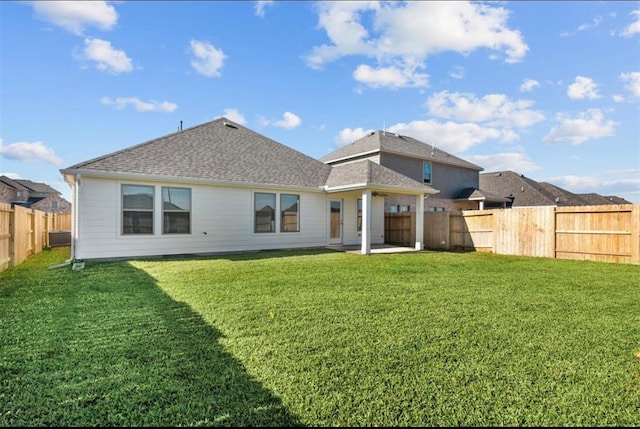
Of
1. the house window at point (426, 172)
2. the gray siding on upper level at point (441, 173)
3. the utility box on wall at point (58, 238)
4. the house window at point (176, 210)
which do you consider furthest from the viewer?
the house window at point (426, 172)

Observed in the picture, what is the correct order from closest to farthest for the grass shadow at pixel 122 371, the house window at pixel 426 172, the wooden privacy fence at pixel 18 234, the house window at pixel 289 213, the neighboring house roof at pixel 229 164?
the grass shadow at pixel 122 371 < the wooden privacy fence at pixel 18 234 < the neighboring house roof at pixel 229 164 < the house window at pixel 289 213 < the house window at pixel 426 172

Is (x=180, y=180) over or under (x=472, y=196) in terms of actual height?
under

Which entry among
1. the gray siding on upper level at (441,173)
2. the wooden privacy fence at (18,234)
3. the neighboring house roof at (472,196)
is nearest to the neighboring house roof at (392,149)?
the gray siding on upper level at (441,173)

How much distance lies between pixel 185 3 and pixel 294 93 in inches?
266

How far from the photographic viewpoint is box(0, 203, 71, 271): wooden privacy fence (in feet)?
25.6

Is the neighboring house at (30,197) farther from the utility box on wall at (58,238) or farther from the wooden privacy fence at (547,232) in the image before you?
the wooden privacy fence at (547,232)

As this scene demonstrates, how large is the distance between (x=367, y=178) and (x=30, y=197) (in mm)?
57576

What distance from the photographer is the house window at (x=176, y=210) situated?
10.7m

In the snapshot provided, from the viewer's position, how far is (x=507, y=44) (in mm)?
11250

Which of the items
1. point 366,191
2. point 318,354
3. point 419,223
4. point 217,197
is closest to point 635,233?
point 419,223

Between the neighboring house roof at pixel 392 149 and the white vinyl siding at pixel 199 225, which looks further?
the neighboring house roof at pixel 392 149

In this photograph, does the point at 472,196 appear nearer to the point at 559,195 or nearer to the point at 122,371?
the point at 559,195

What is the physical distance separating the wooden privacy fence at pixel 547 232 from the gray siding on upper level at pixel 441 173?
5925mm

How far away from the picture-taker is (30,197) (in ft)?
160
